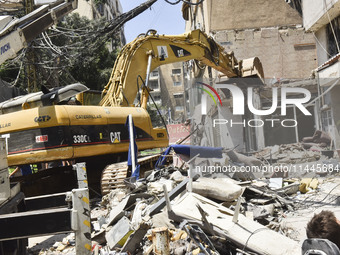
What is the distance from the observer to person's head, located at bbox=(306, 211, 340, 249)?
6.89ft

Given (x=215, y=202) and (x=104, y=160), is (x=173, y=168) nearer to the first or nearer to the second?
(x=104, y=160)

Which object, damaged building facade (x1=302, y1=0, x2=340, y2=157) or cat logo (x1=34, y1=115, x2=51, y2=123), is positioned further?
damaged building facade (x1=302, y1=0, x2=340, y2=157)

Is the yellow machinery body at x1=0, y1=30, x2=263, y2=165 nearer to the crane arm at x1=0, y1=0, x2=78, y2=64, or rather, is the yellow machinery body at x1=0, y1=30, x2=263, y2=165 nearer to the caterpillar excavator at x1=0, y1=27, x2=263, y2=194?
the caterpillar excavator at x1=0, y1=27, x2=263, y2=194

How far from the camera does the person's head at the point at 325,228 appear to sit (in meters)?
2.10

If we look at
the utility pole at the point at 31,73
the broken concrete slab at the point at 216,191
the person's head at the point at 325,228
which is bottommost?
the broken concrete slab at the point at 216,191

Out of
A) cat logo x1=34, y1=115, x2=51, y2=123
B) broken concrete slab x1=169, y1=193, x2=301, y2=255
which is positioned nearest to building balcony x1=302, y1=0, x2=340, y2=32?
broken concrete slab x1=169, y1=193, x2=301, y2=255

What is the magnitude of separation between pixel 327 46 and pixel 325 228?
13.8 meters

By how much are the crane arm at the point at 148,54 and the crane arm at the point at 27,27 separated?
192 centimetres

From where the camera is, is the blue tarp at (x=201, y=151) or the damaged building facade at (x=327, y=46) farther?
the damaged building facade at (x=327, y=46)

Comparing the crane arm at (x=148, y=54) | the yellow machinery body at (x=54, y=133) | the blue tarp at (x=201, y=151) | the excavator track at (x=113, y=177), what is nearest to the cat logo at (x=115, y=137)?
the yellow machinery body at (x=54, y=133)

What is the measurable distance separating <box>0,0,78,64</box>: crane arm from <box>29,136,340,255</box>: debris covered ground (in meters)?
3.08

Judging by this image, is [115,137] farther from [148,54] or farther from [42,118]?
[148,54]

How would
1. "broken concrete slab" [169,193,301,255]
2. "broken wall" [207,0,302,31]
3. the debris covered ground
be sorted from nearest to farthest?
1. "broken concrete slab" [169,193,301,255]
2. the debris covered ground
3. "broken wall" [207,0,302,31]

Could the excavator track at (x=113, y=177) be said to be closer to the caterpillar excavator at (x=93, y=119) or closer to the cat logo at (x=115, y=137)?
the caterpillar excavator at (x=93, y=119)
